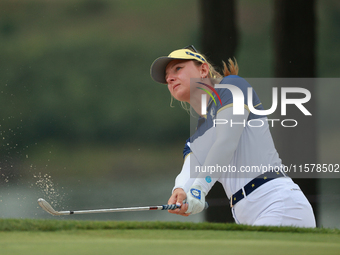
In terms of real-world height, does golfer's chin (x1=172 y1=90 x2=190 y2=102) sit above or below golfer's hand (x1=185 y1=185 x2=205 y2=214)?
above

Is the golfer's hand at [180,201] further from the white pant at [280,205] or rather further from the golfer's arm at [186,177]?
the white pant at [280,205]

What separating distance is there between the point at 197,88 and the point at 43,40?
→ 1993 millimetres

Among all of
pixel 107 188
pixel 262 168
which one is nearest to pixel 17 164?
pixel 107 188

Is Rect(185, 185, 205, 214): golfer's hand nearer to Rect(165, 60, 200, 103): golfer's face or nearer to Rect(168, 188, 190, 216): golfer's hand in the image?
Rect(168, 188, 190, 216): golfer's hand

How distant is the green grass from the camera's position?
739 millimetres

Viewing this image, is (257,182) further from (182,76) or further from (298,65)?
(298,65)

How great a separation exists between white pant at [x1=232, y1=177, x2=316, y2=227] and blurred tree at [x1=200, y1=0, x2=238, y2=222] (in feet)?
4.11

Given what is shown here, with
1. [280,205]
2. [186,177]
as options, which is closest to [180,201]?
[186,177]

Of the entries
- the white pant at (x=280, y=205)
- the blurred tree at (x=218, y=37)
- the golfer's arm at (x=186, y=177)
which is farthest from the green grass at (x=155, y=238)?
the blurred tree at (x=218, y=37)

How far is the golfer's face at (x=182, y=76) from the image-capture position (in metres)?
1.50

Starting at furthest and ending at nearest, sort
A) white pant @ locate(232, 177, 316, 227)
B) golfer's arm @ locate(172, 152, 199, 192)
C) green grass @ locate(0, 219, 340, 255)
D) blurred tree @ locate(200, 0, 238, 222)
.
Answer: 1. blurred tree @ locate(200, 0, 238, 222)
2. golfer's arm @ locate(172, 152, 199, 192)
3. white pant @ locate(232, 177, 316, 227)
4. green grass @ locate(0, 219, 340, 255)

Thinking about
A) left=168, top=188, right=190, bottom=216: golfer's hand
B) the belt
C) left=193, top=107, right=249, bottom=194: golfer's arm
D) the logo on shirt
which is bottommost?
left=168, top=188, right=190, bottom=216: golfer's hand

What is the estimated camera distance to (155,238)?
880 mm

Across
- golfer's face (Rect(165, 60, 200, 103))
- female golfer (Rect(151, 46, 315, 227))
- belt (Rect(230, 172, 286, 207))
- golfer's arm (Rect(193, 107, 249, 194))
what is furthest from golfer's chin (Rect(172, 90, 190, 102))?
belt (Rect(230, 172, 286, 207))
